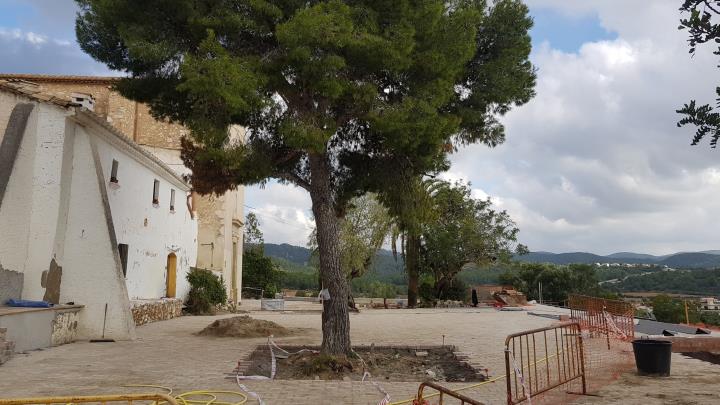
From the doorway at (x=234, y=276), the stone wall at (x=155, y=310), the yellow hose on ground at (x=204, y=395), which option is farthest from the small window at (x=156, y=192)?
the doorway at (x=234, y=276)

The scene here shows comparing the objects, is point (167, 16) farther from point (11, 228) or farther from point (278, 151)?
point (11, 228)

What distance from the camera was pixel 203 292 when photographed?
2430cm

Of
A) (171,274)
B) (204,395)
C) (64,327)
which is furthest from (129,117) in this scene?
(204,395)

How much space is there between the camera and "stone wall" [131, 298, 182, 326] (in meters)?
17.0

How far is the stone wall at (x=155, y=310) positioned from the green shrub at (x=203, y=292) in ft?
5.61

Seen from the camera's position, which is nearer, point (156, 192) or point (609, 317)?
point (609, 317)

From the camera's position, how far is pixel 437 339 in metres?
14.5

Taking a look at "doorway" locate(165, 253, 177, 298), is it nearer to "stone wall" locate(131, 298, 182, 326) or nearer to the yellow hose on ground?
"stone wall" locate(131, 298, 182, 326)

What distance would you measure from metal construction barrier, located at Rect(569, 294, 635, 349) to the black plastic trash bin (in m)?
3.46

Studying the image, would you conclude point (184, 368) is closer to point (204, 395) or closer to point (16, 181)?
point (204, 395)

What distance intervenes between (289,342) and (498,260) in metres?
27.7

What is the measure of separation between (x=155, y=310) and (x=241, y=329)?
17.6 feet

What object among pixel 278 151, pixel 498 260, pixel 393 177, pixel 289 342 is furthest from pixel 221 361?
pixel 498 260

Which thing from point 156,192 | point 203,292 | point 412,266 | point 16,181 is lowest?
point 203,292
